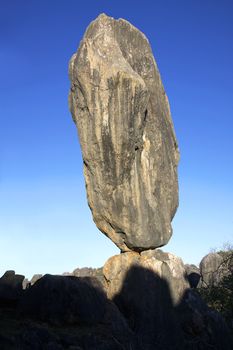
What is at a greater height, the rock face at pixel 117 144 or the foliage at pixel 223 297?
the rock face at pixel 117 144

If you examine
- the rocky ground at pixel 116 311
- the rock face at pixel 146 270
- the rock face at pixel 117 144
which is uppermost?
the rock face at pixel 117 144

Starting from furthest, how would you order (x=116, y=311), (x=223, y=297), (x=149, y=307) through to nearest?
(x=223, y=297)
(x=149, y=307)
(x=116, y=311)

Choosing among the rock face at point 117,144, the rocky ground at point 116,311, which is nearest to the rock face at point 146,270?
the rocky ground at point 116,311

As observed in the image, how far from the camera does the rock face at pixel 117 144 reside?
14508 mm

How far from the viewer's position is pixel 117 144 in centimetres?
1458

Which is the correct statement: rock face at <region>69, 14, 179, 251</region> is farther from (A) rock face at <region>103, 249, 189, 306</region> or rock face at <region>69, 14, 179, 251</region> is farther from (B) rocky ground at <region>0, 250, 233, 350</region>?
(B) rocky ground at <region>0, 250, 233, 350</region>

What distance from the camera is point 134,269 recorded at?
48.3 feet

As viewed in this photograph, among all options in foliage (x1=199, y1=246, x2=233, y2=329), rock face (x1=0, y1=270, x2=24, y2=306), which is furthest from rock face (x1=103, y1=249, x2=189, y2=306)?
foliage (x1=199, y1=246, x2=233, y2=329)

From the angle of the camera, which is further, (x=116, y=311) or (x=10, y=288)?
(x=116, y=311)

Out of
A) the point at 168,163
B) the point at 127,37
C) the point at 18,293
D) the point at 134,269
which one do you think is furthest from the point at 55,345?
the point at 127,37

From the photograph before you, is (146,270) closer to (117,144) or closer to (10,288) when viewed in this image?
(117,144)

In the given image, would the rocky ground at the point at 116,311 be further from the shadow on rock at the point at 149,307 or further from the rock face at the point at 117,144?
the rock face at the point at 117,144

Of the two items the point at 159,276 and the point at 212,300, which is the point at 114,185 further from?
the point at 212,300

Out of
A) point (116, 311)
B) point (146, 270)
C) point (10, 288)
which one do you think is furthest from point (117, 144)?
point (10, 288)
